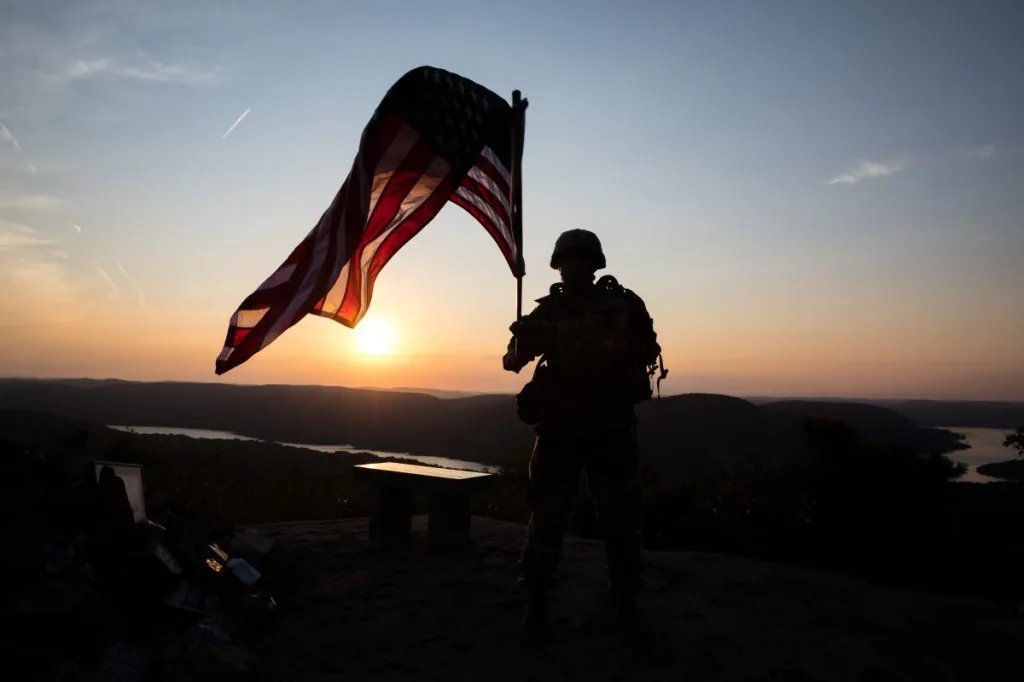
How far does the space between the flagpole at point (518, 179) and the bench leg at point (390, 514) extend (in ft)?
10.2

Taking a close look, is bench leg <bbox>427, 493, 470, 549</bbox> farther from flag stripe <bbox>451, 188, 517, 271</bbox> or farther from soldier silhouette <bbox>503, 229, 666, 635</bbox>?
flag stripe <bbox>451, 188, 517, 271</bbox>

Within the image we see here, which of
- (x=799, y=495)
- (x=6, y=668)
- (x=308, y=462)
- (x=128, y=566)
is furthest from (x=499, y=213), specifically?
(x=308, y=462)

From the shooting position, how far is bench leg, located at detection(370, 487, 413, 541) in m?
6.71

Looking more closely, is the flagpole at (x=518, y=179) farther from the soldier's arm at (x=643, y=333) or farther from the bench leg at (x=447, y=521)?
the bench leg at (x=447, y=521)

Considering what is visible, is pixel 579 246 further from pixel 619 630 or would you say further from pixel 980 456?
pixel 980 456

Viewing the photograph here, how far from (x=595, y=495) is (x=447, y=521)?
2.18 m

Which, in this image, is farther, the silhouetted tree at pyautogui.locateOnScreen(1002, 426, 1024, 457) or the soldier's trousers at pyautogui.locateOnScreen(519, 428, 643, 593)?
the silhouetted tree at pyautogui.locateOnScreen(1002, 426, 1024, 457)

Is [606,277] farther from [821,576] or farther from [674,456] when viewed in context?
[674,456]

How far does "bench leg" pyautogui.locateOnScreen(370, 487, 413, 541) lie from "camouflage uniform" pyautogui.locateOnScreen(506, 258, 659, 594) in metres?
2.55

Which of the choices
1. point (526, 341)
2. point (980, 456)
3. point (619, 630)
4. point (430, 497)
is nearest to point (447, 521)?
point (430, 497)

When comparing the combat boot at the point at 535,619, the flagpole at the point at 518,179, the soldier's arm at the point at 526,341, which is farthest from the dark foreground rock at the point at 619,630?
the flagpole at the point at 518,179

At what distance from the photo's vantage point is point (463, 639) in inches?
170

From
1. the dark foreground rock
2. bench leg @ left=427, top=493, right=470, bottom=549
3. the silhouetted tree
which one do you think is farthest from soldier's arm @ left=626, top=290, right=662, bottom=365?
the silhouetted tree

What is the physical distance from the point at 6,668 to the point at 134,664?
0.64m
